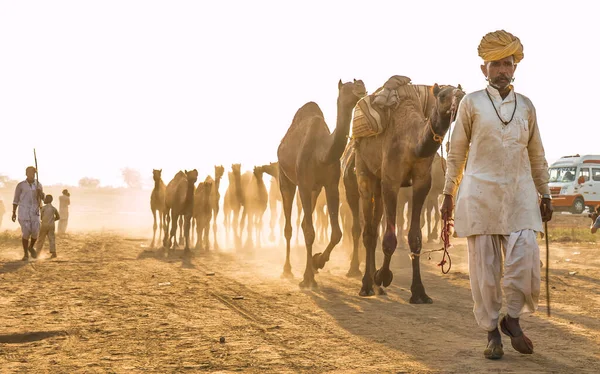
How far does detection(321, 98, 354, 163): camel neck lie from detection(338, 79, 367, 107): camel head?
0.19 ft

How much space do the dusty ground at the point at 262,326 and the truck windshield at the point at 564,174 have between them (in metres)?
22.3

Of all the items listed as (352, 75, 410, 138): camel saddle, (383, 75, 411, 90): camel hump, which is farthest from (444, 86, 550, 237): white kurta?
(383, 75, 411, 90): camel hump

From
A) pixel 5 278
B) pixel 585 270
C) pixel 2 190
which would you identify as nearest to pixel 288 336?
pixel 5 278

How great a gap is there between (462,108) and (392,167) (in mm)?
3282

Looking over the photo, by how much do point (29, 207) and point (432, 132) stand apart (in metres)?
12.3

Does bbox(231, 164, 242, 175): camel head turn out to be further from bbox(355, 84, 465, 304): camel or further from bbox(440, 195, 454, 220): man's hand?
bbox(440, 195, 454, 220): man's hand

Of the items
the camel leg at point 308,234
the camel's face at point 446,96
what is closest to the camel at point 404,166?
the camel's face at point 446,96

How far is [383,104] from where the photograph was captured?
Answer: 9367 millimetres

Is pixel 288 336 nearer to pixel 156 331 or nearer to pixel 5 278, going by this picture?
pixel 156 331

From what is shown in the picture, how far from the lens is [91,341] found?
6.48 meters

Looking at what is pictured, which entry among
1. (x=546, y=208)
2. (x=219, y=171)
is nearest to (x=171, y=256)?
(x=219, y=171)

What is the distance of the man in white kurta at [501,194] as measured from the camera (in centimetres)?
555

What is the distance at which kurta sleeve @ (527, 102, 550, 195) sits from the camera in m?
5.77

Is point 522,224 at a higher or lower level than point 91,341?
higher
